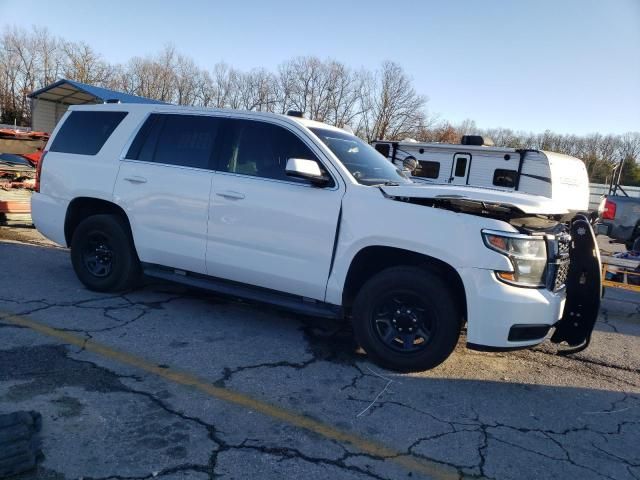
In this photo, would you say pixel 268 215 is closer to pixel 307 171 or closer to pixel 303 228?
pixel 303 228

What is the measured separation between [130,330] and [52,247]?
4.17m

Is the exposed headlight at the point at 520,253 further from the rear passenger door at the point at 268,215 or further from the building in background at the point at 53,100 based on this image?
the building in background at the point at 53,100

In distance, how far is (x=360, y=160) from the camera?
461 cm

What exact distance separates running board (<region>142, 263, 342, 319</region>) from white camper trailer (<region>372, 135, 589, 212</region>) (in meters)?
7.09

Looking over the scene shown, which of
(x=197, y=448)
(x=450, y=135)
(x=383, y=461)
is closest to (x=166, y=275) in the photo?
(x=197, y=448)

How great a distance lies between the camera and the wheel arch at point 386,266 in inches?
151

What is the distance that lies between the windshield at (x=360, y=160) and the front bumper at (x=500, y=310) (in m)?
1.27

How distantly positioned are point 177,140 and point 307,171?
1.68m

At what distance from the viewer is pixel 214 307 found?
209 inches

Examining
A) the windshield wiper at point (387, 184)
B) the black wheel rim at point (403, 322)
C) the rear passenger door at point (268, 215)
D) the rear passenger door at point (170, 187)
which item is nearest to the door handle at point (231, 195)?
the rear passenger door at point (268, 215)

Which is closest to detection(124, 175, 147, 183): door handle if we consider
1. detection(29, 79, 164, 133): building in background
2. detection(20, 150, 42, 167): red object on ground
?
detection(20, 150, 42, 167): red object on ground

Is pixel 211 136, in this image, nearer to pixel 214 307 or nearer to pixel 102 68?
pixel 214 307

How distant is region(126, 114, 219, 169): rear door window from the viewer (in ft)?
15.6

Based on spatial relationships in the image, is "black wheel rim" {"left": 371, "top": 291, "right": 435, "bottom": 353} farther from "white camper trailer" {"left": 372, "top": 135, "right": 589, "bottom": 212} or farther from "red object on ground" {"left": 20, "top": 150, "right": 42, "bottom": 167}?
"red object on ground" {"left": 20, "top": 150, "right": 42, "bottom": 167}
